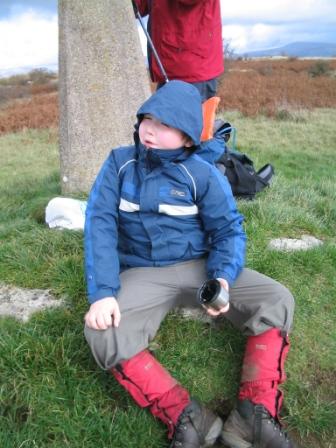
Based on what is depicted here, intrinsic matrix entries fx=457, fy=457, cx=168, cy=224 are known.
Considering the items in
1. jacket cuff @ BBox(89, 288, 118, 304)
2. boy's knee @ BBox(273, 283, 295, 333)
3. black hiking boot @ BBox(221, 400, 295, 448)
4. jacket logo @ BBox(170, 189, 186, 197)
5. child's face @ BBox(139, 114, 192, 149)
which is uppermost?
child's face @ BBox(139, 114, 192, 149)

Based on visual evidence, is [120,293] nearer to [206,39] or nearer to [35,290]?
[35,290]

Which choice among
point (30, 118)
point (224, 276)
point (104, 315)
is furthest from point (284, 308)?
point (30, 118)

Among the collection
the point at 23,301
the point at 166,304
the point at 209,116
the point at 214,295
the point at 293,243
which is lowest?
the point at 23,301

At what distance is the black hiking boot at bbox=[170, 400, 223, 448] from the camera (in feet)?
6.26

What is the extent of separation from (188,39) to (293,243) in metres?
1.69

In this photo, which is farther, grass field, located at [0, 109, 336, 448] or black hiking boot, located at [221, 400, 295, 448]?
grass field, located at [0, 109, 336, 448]

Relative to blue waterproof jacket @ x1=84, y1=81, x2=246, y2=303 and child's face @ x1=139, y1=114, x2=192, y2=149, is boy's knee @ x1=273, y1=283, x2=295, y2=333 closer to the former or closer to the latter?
blue waterproof jacket @ x1=84, y1=81, x2=246, y2=303

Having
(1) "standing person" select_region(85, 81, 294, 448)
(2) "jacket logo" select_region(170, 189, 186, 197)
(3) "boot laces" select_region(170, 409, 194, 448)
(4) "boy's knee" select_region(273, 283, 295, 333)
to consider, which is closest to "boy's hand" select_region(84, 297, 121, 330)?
(1) "standing person" select_region(85, 81, 294, 448)

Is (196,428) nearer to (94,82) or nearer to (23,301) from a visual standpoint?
(23,301)

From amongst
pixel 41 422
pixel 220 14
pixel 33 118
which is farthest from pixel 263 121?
pixel 41 422

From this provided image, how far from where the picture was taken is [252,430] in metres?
1.91

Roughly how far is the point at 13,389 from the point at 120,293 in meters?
0.65

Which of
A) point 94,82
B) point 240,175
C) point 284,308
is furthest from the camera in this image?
point 94,82

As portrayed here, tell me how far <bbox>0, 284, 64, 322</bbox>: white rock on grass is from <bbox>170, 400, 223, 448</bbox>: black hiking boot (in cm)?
101
